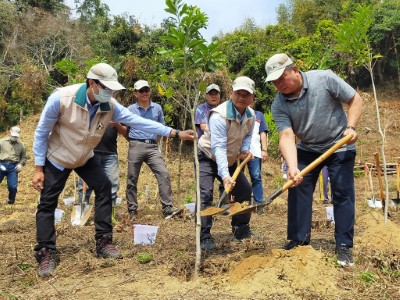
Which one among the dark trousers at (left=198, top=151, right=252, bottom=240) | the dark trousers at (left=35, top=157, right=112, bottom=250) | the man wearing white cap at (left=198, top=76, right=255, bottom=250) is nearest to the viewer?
the dark trousers at (left=35, top=157, right=112, bottom=250)

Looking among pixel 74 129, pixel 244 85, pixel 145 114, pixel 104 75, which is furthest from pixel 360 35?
pixel 74 129

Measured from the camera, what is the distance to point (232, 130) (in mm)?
3951

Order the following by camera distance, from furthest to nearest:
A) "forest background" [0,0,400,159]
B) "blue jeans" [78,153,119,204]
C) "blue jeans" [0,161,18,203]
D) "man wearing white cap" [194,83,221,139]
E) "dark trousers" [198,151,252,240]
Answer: "forest background" [0,0,400,159], "blue jeans" [0,161,18,203], "blue jeans" [78,153,119,204], "man wearing white cap" [194,83,221,139], "dark trousers" [198,151,252,240]

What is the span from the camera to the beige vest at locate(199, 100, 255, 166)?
152 inches

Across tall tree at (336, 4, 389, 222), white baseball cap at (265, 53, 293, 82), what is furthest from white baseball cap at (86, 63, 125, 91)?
tall tree at (336, 4, 389, 222)

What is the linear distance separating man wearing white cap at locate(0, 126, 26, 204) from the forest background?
4.59m

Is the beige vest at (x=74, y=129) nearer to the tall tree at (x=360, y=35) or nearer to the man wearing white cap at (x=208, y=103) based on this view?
Answer: the man wearing white cap at (x=208, y=103)

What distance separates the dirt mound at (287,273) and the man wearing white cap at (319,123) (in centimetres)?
32

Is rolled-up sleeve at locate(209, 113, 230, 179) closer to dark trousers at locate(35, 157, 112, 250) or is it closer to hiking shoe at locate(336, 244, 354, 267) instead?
dark trousers at locate(35, 157, 112, 250)

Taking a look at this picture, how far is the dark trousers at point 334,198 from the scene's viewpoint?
132 inches

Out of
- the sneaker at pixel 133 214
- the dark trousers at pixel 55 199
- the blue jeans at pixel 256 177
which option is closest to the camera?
the dark trousers at pixel 55 199

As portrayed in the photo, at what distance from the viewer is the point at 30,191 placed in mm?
12148

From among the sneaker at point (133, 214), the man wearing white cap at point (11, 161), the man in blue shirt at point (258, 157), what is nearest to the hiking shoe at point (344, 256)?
the man in blue shirt at point (258, 157)

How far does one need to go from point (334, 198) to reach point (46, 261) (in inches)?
93.8
